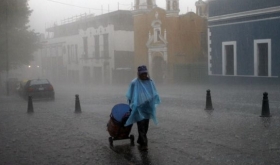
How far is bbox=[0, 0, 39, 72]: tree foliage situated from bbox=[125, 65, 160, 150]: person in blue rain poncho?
27595 mm

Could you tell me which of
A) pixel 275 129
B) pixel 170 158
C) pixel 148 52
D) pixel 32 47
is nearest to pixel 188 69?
pixel 148 52

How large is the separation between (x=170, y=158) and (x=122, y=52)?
139ft

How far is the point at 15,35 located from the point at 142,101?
101 ft

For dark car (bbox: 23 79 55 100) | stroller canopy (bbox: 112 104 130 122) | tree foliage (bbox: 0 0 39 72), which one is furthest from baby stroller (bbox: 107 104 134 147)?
tree foliage (bbox: 0 0 39 72)

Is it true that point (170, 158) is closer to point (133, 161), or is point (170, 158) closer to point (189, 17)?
point (133, 161)

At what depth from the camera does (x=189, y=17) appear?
40062 millimetres

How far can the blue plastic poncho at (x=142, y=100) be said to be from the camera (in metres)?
7.69

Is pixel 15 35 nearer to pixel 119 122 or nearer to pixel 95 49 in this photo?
pixel 95 49

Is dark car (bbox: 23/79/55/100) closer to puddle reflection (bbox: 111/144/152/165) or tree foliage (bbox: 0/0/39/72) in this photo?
tree foliage (bbox: 0/0/39/72)

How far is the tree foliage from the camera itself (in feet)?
110

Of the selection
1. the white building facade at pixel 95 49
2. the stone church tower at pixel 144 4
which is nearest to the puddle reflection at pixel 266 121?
the stone church tower at pixel 144 4

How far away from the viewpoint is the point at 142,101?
7.68 m

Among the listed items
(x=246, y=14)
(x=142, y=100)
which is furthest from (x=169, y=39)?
(x=142, y=100)

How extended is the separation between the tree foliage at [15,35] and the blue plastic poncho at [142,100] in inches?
1087
